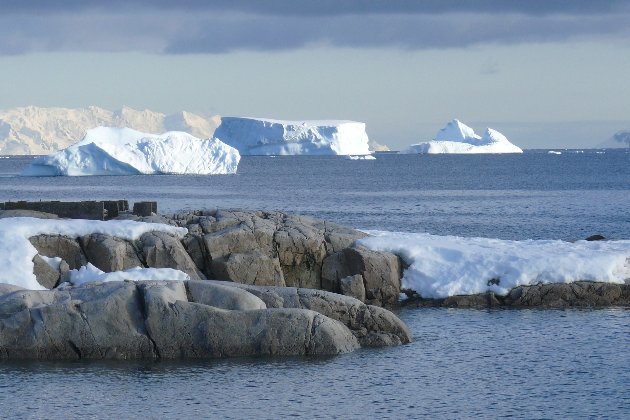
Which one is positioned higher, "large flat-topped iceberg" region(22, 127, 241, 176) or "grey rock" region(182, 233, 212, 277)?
"large flat-topped iceberg" region(22, 127, 241, 176)

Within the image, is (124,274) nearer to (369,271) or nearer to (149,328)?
(149,328)

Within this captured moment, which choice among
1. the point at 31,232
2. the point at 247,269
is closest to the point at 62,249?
the point at 31,232

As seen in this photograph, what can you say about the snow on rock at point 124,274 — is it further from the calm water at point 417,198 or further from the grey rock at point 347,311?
the calm water at point 417,198

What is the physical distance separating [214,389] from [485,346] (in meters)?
7.35

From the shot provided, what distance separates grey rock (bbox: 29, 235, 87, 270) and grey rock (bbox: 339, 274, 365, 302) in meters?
7.64

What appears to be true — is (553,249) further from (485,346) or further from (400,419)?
(400,419)

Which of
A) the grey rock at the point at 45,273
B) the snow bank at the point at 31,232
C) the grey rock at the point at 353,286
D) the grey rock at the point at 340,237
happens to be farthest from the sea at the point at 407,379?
the grey rock at the point at 45,273

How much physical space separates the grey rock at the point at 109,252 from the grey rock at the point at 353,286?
236 inches

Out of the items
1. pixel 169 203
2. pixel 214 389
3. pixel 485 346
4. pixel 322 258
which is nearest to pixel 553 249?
pixel 322 258

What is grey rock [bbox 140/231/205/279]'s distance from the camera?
104ft

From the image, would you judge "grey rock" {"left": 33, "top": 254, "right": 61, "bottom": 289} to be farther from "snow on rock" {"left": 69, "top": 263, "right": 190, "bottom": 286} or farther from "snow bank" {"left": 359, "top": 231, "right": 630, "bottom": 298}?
"snow bank" {"left": 359, "top": 231, "right": 630, "bottom": 298}

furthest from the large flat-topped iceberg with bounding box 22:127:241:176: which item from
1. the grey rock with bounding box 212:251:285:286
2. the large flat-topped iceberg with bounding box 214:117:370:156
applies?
the grey rock with bounding box 212:251:285:286

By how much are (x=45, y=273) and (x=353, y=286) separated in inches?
353

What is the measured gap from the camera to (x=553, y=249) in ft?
116
